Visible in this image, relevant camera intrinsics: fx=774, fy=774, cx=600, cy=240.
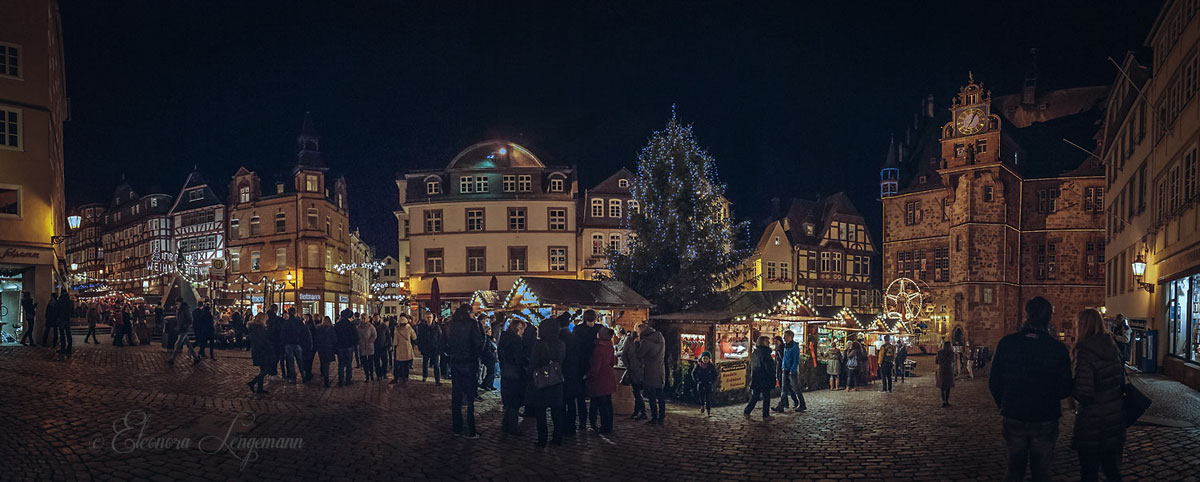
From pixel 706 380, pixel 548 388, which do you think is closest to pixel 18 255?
pixel 548 388

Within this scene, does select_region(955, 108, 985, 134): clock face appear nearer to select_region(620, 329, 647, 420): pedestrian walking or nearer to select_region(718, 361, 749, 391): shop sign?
select_region(718, 361, 749, 391): shop sign

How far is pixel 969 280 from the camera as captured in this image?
152 feet

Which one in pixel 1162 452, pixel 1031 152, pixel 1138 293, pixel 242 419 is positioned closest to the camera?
pixel 1162 452

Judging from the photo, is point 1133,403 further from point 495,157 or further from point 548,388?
point 495,157

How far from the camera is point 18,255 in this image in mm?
23172

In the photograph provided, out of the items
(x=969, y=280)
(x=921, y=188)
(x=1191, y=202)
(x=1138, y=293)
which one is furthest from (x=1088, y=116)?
(x=1191, y=202)

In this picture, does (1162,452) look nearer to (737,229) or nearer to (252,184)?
(737,229)

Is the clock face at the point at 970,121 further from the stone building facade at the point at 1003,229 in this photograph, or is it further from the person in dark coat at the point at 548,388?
the person in dark coat at the point at 548,388

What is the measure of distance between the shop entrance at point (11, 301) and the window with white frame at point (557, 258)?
89.4 feet

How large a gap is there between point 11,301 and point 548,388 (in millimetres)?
22339

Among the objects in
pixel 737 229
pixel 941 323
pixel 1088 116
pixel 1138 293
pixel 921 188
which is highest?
pixel 1088 116

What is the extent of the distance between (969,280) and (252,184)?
48.2 meters

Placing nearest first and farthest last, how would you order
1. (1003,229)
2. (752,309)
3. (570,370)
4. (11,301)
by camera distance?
(570,370) < (752,309) < (11,301) < (1003,229)

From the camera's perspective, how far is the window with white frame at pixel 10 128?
907 inches
